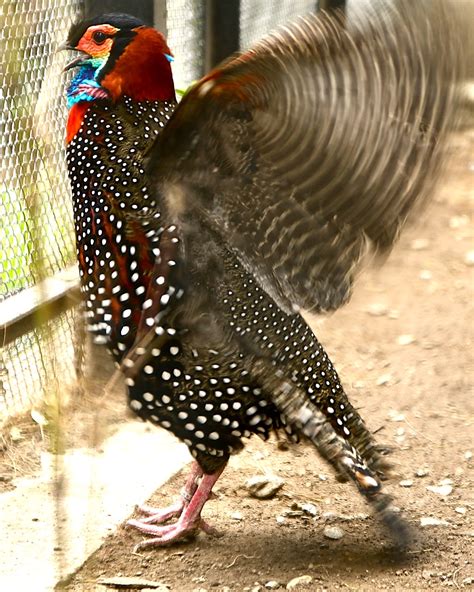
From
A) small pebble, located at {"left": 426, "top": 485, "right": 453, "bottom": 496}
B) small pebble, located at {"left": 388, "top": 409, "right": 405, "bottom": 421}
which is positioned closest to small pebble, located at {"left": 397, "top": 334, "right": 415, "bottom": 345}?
small pebble, located at {"left": 388, "top": 409, "right": 405, "bottom": 421}

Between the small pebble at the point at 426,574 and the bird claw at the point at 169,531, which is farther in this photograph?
the bird claw at the point at 169,531

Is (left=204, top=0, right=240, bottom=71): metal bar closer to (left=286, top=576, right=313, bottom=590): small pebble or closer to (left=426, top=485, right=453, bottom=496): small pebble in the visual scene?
(left=426, top=485, right=453, bottom=496): small pebble

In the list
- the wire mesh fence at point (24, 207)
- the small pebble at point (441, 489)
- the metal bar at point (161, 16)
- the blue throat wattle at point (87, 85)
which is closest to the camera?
the blue throat wattle at point (87, 85)

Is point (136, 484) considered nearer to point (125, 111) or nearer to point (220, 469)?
point (220, 469)

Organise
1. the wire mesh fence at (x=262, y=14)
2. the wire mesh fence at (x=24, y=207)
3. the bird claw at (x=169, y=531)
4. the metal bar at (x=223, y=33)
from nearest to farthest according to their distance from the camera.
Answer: the bird claw at (x=169, y=531)
the wire mesh fence at (x=24, y=207)
the metal bar at (x=223, y=33)
the wire mesh fence at (x=262, y=14)

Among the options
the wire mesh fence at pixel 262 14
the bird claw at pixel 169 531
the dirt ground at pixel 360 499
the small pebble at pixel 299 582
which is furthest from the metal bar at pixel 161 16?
the small pebble at pixel 299 582

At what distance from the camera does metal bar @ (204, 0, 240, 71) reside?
13.8 ft

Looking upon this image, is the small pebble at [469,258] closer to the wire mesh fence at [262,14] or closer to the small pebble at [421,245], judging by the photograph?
the small pebble at [421,245]

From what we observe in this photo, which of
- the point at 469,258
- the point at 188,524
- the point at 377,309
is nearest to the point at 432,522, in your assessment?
the point at 188,524

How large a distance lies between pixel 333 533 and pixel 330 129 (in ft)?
5.96

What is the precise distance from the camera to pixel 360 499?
3.34m

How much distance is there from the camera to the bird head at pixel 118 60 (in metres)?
2.74

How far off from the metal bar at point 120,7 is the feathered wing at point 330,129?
1.62 m

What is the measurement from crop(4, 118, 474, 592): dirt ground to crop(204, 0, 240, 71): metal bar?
119 centimetres
